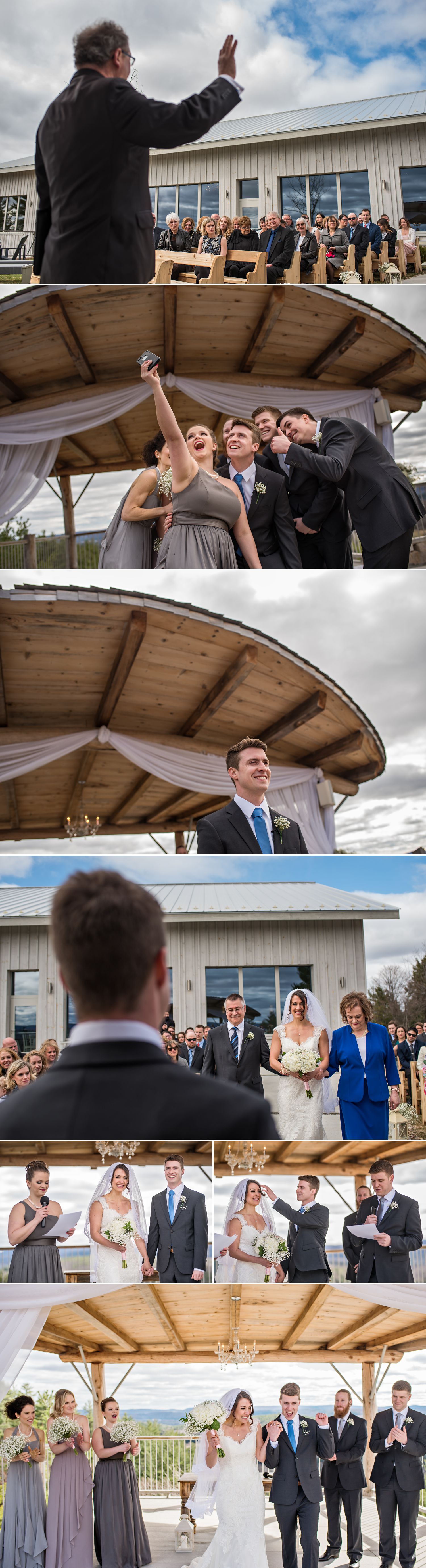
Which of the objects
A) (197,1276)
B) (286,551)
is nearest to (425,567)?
(286,551)

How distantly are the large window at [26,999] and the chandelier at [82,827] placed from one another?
2.14 m

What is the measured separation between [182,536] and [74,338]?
1.96m

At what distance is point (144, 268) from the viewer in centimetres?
718

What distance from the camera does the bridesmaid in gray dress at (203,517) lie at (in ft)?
20.6

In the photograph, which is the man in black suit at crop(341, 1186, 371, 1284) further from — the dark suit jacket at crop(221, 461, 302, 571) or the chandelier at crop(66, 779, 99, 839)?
the dark suit jacket at crop(221, 461, 302, 571)

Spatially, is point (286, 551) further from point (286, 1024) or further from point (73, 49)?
point (73, 49)

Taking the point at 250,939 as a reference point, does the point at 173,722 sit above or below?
above

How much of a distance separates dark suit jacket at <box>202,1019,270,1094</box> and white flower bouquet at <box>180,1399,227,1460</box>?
2.31m

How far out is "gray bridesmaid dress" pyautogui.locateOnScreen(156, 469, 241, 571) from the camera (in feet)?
21.7

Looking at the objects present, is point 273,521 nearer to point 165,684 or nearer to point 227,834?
point 165,684

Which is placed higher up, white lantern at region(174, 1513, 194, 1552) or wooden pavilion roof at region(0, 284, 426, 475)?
wooden pavilion roof at region(0, 284, 426, 475)

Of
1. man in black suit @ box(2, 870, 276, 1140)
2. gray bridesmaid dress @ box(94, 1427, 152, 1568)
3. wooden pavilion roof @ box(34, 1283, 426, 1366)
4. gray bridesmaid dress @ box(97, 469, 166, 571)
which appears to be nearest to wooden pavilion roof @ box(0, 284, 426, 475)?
gray bridesmaid dress @ box(97, 469, 166, 571)

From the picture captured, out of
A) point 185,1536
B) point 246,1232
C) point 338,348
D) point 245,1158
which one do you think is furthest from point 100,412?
point 185,1536

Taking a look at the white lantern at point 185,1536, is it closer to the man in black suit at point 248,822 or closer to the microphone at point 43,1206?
the microphone at point 43,1206
